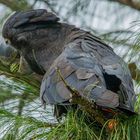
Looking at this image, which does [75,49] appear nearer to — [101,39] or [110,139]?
[101,39]

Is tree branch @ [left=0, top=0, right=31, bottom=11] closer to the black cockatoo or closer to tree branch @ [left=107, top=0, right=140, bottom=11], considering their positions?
the black cockatoo

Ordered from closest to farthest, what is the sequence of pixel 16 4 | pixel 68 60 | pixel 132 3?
1. pixel 68 60
2. pixel 132 3
3. pixel 16 4

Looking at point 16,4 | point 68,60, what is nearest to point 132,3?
point 16,4

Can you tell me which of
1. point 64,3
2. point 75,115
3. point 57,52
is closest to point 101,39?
point 57,52

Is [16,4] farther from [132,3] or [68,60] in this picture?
[68,60]

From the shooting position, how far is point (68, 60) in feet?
5.87

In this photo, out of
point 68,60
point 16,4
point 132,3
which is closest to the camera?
point 68,60

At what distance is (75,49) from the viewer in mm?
1883

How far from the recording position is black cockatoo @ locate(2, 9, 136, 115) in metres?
1.62

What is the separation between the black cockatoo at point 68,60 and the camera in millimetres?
1618

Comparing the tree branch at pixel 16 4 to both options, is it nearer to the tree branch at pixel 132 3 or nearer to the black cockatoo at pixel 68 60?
the black cockatoo at pixel 68 60

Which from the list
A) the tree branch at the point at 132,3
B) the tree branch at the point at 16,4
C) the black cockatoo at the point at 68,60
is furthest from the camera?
the tree branch at the point at 16,4

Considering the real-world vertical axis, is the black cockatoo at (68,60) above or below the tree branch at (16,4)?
below

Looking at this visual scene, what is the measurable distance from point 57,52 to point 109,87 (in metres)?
0.46
